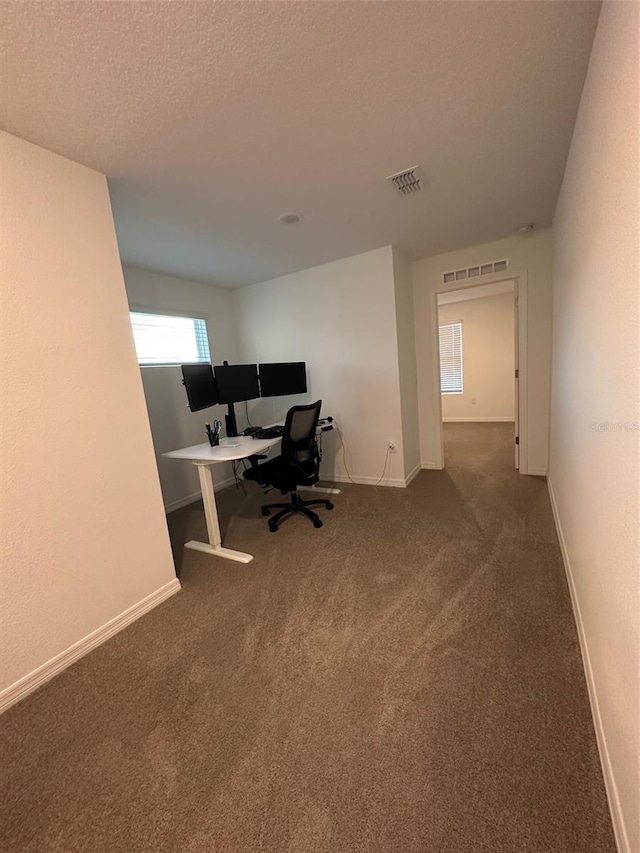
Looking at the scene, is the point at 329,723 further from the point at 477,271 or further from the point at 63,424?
the point at 477,271

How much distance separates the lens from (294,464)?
2.85 meters

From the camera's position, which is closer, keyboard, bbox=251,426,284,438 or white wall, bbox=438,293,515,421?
keyboard, bbox=251,426,284,438

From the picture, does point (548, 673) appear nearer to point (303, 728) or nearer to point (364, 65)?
point (303, 728)

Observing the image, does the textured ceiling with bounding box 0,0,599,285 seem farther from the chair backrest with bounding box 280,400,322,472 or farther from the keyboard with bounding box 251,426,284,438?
the keyboard with bounding box 251,426,284,438

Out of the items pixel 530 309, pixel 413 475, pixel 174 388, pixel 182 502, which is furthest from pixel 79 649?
pixel 530 309

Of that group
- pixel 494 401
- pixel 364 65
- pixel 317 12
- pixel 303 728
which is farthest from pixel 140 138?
pixel 494 401

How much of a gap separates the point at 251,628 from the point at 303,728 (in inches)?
24.2

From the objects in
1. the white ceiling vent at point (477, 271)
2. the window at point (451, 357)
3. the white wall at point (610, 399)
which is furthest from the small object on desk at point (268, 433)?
the window at point (451, 357)

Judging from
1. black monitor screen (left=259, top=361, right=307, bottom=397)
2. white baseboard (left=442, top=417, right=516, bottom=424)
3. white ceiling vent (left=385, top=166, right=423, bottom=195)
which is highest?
white ceiling vent (left=385, top=166, right=423, bottom=195)

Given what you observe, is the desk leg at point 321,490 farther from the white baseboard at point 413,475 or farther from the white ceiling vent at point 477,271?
the white ceiling vent at point 477,271

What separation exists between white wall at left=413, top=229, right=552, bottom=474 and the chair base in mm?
1809

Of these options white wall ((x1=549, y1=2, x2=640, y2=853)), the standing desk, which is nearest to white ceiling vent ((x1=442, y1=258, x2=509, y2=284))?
white wall ((x1=549, y1=2, x2=640, y2=853))

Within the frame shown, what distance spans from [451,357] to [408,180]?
17.5 feet

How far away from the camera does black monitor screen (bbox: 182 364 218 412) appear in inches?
105
